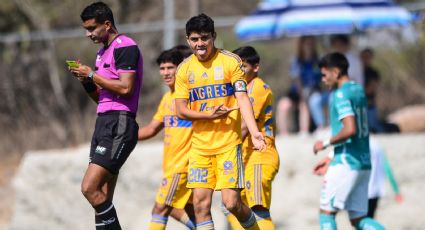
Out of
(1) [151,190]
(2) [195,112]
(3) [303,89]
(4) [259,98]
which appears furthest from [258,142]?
(3) [303,89]

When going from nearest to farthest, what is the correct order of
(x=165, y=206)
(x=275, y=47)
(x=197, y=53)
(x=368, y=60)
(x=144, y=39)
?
1. (x=197, y=53)
2. (x=165, y=206)
3. (x=368, y=60)
4. (x=144, y=39)
5. (x=275, y=47)

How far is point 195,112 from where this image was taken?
815 cm

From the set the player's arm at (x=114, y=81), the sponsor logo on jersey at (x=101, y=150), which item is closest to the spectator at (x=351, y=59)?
the player's arm at (x=114, y=81)

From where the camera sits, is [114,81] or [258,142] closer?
[258,142]

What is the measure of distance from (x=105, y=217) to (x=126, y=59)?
1295 millimetres

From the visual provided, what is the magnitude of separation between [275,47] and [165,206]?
9520mm

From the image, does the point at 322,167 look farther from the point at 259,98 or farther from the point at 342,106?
the point at 259,98

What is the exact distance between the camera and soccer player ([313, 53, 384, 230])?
9367 mm

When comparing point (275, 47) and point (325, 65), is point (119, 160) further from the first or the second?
point (275, 47)

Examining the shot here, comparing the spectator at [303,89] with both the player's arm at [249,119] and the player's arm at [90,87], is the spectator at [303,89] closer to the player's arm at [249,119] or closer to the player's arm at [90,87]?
the player's arm at [90,87]

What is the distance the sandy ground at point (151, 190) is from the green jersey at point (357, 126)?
245 centimetres

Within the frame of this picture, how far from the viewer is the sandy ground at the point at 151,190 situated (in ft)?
39.4

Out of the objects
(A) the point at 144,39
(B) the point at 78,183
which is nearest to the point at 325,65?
(B) the point at 78,183

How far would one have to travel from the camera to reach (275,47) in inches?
739
